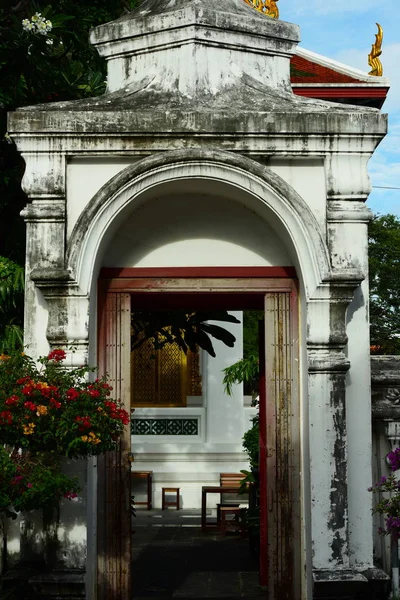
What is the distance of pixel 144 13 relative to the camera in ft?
27.1

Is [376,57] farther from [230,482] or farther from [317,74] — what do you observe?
[230,482]

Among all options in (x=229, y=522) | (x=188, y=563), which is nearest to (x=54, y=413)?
(x=188, y=563)

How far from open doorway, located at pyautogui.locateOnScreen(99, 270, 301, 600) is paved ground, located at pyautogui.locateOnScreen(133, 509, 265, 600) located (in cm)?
178

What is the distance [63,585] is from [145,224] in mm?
2758

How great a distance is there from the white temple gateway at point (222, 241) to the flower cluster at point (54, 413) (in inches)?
26.4

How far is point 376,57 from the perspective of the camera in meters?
18.7

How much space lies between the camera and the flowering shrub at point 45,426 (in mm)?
5957

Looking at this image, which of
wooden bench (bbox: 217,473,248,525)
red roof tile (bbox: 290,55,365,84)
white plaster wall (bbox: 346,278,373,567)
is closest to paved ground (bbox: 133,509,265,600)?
wooden bench (bbox: 217,473,248,525)

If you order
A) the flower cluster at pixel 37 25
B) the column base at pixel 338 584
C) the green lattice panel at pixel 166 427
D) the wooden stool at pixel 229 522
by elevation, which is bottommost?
the wooden stool at pixel 229 522

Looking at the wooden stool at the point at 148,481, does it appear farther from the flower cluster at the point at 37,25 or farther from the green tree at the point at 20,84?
the flower cluster at the point at 37,25

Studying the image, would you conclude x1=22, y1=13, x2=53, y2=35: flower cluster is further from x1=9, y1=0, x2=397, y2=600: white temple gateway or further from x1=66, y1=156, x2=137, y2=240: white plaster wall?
x1=66, y1=156, x2=137, y2=240: white plaster wall

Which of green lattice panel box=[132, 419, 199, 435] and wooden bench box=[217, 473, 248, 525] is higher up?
green lattice panel box=[132, 419, 199, 435]

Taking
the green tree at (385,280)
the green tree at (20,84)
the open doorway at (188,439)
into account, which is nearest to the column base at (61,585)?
the green tree at (20,84)

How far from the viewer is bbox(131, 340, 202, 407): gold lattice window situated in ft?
61.6
